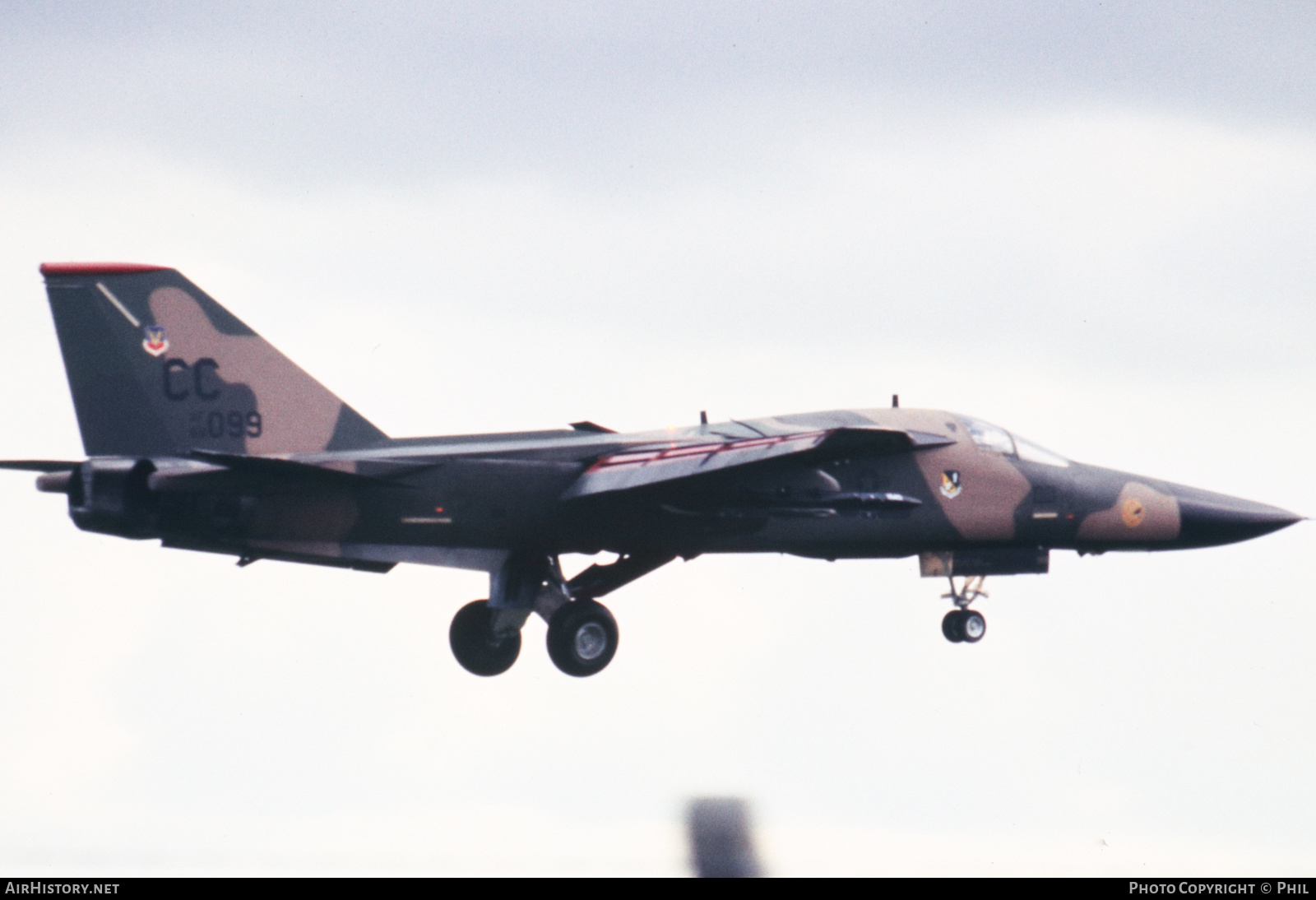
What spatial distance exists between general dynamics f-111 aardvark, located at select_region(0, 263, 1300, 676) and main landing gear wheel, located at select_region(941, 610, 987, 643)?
1.13 meters

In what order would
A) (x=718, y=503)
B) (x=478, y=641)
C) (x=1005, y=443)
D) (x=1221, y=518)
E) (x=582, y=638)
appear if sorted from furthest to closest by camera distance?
1. (x=1221, y=518)
2. (x=1005, y=443)
3. (x=478, y=641)
4. (x=582, y=638)
5. (x=718, y=503)

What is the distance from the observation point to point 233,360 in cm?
1822

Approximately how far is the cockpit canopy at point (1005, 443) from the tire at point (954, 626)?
2.30 m

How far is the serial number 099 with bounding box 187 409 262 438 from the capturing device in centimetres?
1805

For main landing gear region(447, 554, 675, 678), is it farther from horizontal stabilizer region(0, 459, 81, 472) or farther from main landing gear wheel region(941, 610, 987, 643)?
horizontal stabilizer region(0, 459, 81, 472)

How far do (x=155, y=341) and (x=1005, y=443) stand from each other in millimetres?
11005

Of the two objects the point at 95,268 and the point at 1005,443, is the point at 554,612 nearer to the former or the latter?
the point at 1005,443

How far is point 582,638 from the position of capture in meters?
19.1

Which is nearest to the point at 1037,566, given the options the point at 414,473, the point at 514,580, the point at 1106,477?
the point at 1106,477

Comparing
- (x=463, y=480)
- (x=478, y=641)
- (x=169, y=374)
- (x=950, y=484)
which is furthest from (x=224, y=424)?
(x=950, y=484)

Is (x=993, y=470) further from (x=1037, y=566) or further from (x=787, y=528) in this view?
(x=787, y=528)
